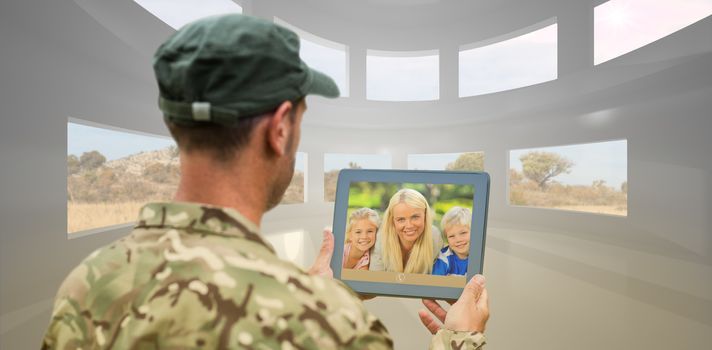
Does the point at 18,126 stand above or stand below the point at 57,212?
above

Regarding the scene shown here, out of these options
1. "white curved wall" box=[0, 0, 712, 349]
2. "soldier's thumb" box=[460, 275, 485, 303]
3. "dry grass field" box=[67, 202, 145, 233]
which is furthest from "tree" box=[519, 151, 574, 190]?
"soldier's thumb" box=[460, 275, 485, 303]

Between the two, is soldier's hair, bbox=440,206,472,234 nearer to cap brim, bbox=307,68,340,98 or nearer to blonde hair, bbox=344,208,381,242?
blonde hair, bbox=344,208,381,242

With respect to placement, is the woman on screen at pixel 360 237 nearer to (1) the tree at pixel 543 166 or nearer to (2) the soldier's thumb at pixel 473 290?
(2) the soldier's thumb at pixel 473 290

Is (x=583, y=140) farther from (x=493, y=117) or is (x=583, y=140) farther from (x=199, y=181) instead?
(x=199, y=181)

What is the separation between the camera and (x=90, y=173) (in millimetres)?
5086

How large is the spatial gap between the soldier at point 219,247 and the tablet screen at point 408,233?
72 centimetres

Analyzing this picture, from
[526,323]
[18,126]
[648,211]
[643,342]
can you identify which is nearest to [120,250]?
[18,126]

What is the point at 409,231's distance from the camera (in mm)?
1390

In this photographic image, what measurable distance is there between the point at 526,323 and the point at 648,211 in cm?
165

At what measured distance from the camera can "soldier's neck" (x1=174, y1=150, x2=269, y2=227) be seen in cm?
61

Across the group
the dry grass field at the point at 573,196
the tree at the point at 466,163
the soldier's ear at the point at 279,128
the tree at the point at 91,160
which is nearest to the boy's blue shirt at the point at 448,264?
the soldier's ear at the point at 279,128

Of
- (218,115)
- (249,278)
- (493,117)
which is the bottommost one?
(249,278)

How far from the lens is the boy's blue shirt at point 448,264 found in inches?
48.6

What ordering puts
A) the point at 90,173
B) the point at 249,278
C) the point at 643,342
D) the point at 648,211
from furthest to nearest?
the point at 90,173 → the point at 648,211 → the point at 643,342 → the point at 249,278
